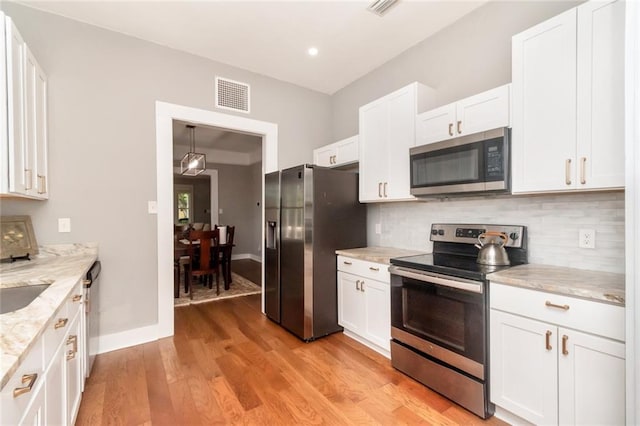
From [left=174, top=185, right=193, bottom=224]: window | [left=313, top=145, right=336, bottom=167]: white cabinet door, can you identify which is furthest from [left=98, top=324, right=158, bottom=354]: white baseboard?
[left=174, top=185, right=193, bottom=224]: window

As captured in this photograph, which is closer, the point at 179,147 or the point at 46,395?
the point at 46,395

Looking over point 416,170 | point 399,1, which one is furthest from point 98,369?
point 399,1

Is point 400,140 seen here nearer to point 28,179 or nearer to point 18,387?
point 18,387

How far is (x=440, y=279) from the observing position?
6.26 ft

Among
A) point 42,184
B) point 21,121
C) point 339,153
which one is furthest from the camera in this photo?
point 339,153

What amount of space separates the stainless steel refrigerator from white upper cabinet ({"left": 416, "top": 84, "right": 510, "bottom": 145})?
93cm

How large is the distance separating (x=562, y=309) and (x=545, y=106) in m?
1.12

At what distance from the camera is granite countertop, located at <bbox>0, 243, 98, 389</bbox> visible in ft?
2.69

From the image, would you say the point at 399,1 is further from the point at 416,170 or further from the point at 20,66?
the point at 20,66

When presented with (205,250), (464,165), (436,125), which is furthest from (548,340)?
(205,250)

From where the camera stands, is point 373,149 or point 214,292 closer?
point 373,149

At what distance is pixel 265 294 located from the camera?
3.50m

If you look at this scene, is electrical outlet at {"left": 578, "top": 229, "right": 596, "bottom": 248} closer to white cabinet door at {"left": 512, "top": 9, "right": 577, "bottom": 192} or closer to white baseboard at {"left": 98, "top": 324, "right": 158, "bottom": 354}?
white cabinet door at {"left": 512, "top": 9, "right": 577, "bottom": 192}

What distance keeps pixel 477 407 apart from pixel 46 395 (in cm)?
209
